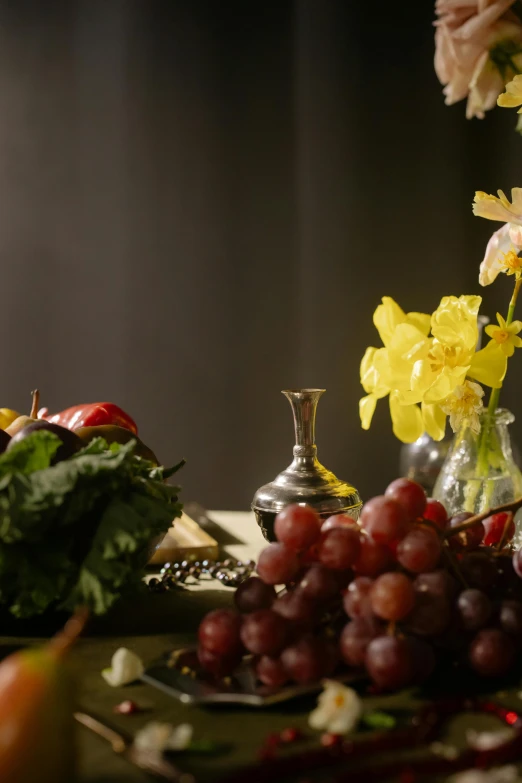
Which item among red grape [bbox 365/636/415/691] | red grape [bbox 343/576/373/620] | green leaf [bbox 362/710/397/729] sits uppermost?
red grape [bbox 343/576/373/620]

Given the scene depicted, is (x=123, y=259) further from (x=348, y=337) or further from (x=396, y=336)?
(x=396, y=336)

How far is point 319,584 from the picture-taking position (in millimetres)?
596

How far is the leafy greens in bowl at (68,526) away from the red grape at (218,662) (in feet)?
0.34

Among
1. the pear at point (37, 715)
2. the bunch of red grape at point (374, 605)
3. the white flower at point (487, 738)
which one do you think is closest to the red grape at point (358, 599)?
the bunch of red grape at point (374, 605)

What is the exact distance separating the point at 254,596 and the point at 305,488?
0.33 m

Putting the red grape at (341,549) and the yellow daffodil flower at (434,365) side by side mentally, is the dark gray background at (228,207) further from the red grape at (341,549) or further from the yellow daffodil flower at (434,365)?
the red grape at (341,549)

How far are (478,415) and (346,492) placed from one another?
0.16 metres

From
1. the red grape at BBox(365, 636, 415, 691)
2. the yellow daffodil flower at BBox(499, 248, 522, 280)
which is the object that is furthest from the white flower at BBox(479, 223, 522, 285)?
the red grape at BBox(365, 636, 415, 691)

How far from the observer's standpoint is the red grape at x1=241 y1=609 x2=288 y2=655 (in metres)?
0.56

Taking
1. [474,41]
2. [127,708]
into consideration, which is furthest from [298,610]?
[474,41]

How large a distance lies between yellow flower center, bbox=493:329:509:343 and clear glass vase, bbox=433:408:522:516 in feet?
0.31

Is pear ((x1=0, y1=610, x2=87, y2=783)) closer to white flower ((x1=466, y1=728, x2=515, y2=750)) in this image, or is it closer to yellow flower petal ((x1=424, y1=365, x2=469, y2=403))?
white flower ((x1=466, y1=728, x2=515, y2=750))

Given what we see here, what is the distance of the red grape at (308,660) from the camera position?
Answer: 1.82ft

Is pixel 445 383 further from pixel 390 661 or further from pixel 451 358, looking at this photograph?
pixel 390 661
